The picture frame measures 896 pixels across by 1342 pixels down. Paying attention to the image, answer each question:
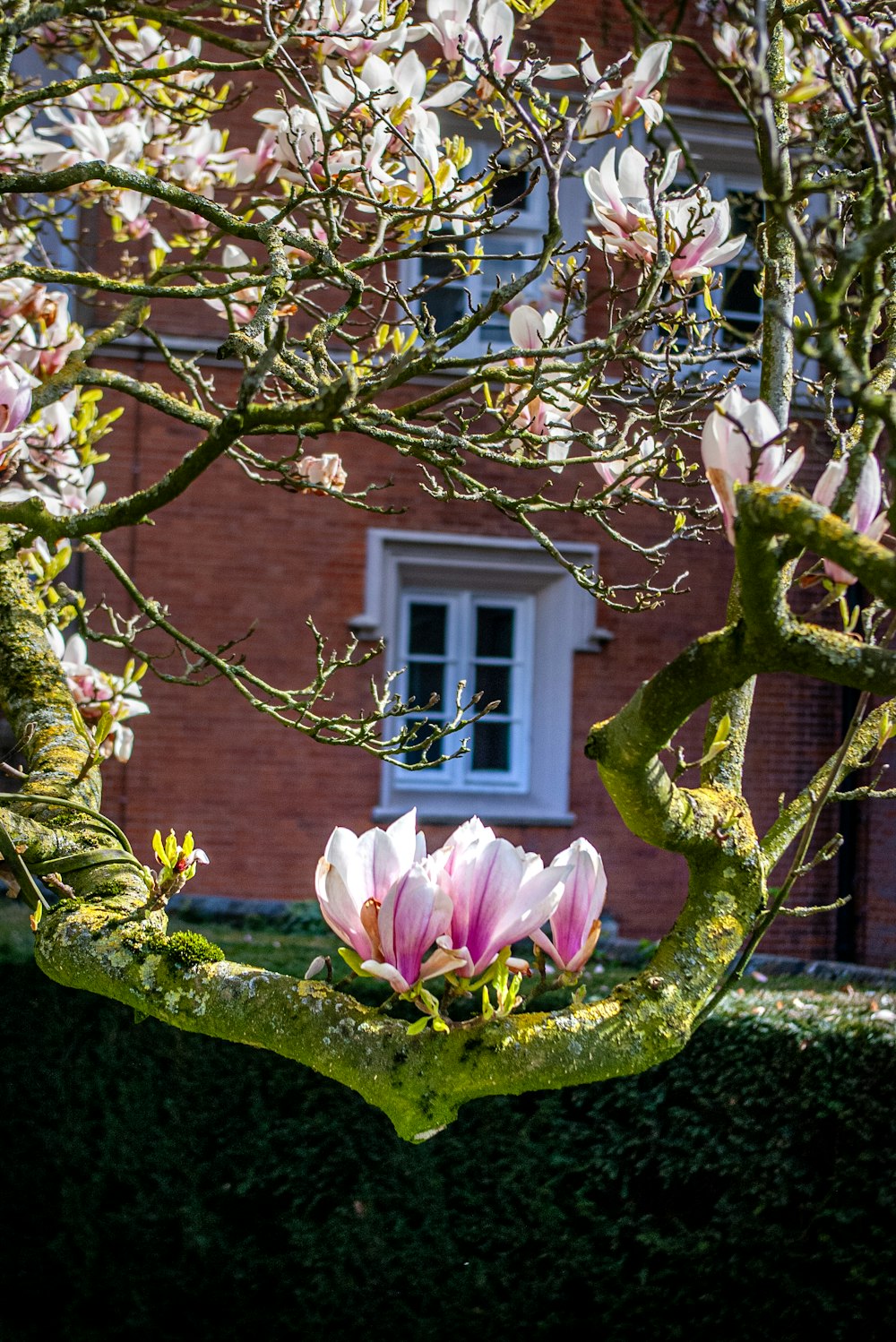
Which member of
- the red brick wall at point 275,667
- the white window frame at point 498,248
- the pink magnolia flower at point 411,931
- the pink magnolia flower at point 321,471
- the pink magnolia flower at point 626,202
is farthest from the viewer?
the white window frame at point 498,248

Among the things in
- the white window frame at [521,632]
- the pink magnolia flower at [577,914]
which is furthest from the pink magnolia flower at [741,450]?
the white window frame at [521,632]

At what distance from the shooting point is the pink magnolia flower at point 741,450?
1.04 meters

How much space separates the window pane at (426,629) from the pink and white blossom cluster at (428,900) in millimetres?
7058

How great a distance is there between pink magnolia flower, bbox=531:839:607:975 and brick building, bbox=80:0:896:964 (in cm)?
623

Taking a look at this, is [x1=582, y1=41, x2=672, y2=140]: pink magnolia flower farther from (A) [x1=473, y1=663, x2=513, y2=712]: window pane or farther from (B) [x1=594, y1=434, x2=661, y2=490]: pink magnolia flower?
(A) [x1=473, y1=663, x2=513, y2=712]: window pane

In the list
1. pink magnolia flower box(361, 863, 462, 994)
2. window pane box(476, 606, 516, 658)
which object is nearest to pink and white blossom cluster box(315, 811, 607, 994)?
pink magnolia flower box(361, 863, 462, 994)

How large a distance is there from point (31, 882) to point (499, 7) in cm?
168

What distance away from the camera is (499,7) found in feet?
7.38

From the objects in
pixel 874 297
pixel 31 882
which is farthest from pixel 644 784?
pixel 31 882

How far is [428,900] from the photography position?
1.00 metres

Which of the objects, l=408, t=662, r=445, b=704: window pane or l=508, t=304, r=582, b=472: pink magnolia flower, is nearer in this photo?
l=508, t=304, r=582, b=472: pink magnolia flower

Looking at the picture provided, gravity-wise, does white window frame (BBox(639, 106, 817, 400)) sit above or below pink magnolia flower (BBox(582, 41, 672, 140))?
above

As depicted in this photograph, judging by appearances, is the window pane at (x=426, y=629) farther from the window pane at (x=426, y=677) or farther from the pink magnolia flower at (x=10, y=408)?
the pink magnolia flower at (x=10, y=408)

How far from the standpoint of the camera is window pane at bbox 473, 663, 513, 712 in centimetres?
817
